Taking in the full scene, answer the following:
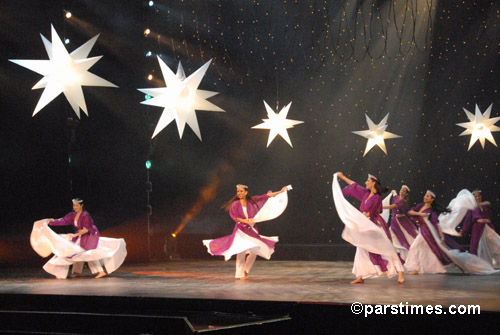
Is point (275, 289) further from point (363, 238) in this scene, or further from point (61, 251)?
point (61, 251)

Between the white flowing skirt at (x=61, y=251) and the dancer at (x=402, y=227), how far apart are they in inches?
177

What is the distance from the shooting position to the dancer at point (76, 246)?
28.7 feet

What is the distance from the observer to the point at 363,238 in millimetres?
7570

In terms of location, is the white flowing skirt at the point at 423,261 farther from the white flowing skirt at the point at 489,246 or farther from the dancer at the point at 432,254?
the white flowing skirt at the point at 489,246

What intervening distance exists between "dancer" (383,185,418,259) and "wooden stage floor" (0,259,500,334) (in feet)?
3.06

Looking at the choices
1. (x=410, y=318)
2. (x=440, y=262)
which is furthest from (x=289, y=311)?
(x=440, y=262)

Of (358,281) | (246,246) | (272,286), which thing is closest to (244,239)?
(246,246)

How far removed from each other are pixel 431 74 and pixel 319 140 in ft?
8.12

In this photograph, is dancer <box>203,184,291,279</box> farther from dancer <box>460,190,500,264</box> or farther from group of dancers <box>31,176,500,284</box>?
dancer <box>460,190,500,264</box>

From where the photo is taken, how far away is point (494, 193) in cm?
1109

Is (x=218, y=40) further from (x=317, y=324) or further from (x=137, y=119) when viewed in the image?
(x=317, y=324)

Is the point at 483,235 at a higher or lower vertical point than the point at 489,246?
higher

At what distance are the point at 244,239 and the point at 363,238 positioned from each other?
167cm

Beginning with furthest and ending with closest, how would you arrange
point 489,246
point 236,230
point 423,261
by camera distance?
point 489,246
point 423,261
point 236,230
